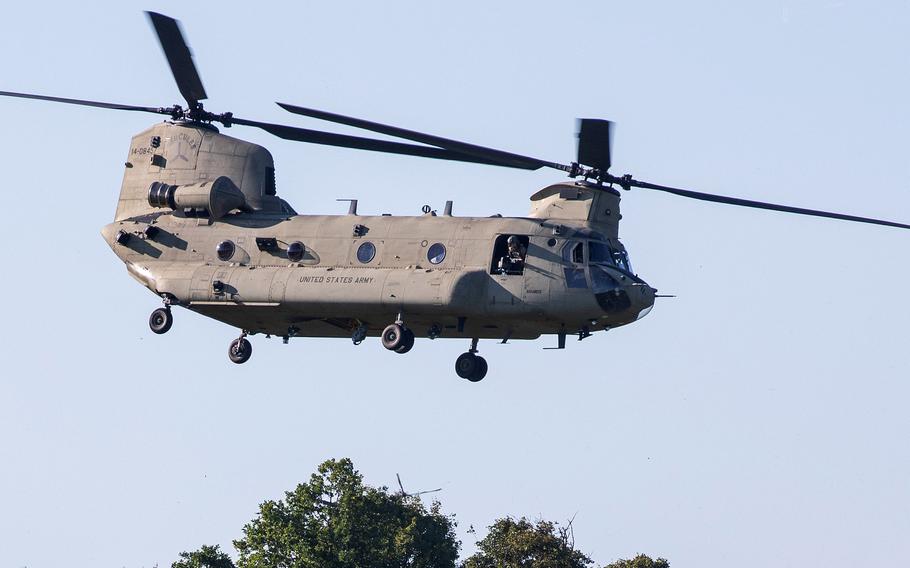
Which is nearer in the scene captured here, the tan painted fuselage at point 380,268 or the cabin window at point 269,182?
the tan painted fuselage at point 380,268

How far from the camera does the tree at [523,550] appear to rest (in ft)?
243

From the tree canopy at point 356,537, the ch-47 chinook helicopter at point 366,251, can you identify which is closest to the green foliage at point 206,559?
the tree canopy at point 356,537

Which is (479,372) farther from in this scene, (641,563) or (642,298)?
(641,563)

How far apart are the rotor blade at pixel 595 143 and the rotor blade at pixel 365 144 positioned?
64.9 inches

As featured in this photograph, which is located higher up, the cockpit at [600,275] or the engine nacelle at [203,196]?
the engine nacelle at [203,196]

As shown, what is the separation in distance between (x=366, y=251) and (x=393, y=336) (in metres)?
2.59

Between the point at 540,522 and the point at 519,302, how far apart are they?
91.0ft

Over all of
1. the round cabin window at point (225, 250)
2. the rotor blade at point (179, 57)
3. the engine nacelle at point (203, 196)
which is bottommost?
the round cabin window at point (225, 250)

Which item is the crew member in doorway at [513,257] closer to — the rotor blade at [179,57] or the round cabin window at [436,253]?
the round cabin window at [436,253]

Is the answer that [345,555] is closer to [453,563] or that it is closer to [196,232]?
[453,563]

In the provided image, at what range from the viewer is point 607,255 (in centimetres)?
5022

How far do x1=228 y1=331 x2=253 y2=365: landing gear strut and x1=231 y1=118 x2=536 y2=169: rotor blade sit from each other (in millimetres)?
5562

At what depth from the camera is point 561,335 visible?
50938mm

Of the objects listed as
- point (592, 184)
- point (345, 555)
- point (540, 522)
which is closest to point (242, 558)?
point (345, 555)
